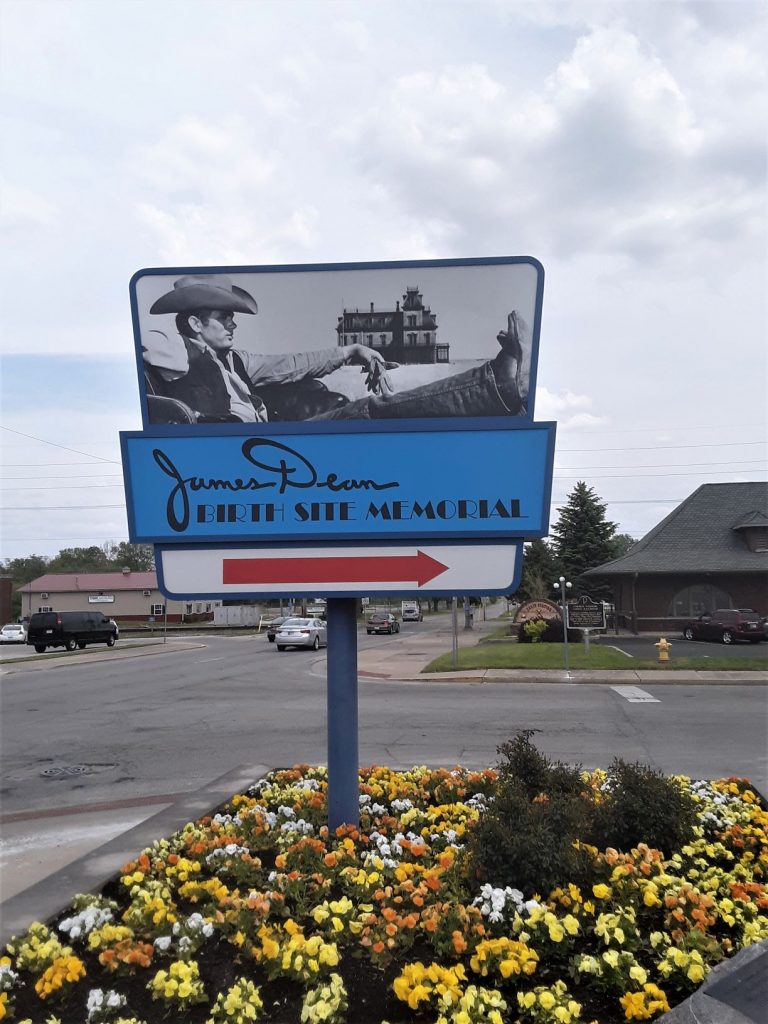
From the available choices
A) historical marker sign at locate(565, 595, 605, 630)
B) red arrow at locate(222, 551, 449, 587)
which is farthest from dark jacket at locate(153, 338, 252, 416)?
historical marker sign at locate(565, 595, 605, 630)

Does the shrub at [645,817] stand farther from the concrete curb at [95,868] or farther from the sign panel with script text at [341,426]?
the concrete curb at [95,868]

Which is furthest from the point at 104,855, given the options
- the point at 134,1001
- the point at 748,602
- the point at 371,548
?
the point at 748,602

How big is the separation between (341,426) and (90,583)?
73078 mm

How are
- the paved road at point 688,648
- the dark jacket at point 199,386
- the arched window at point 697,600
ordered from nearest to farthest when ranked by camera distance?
the dark jacket at point 199,386 < the paved road at point 688,648 < the arched window at point 697,600

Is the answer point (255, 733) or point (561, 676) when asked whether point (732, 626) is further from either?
point (255, 733)

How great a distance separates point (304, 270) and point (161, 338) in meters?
1.09

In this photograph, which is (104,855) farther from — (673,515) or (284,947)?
(673,515)

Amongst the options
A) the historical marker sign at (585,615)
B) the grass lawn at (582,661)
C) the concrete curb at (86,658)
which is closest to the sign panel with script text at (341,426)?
the grass lawn at (582,661)

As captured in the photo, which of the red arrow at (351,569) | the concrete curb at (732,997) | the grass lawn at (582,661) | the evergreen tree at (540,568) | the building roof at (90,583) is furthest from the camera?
the building roof at (90,583)

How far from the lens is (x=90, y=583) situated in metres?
73.3

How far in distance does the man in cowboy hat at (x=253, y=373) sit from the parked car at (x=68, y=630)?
3440cm

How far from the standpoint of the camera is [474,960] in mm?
3391

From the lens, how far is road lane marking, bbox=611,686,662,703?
1524cm

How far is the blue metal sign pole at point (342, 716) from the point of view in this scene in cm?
536
